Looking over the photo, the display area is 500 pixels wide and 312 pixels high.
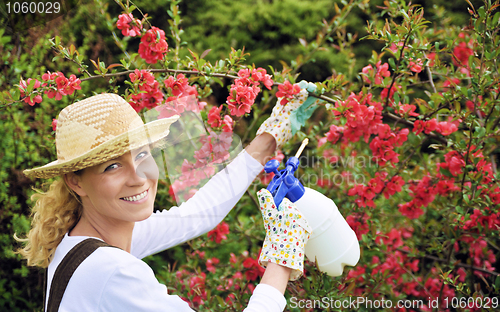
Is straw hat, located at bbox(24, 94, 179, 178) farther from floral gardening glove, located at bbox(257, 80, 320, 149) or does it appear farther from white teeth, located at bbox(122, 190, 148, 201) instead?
floral gardening glove, located at bbox(257, 80, 320, 149)

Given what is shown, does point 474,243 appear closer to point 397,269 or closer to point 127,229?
point 397,269

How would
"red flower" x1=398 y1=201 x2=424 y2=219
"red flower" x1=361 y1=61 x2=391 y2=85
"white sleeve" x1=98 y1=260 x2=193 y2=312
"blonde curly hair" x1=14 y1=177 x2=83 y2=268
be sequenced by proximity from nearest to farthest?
"white sleeve" x1=98 y1=260 x2=193 y2=312
"blonde curly hair" x1=14 y1=177 x2=83 y2=268
"red flower" x1=361 y1=61 x2=391 y2=85
"red flower" x1=398 y1=201 x2=424 y2=219

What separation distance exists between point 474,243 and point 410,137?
32.0 inches

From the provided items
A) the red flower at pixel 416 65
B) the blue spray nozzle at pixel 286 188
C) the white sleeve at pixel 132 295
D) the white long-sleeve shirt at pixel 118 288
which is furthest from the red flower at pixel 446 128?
the white sleeve at pixel 132 295

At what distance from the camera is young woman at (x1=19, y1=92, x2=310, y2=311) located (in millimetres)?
1084

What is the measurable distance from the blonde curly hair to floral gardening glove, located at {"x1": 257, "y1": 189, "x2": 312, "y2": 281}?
67 centimetres

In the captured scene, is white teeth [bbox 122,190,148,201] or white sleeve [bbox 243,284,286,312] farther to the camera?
white teeth [bbox 122,190,148,201]

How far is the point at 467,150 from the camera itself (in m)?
1.63

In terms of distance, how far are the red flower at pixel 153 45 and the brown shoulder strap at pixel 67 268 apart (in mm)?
891

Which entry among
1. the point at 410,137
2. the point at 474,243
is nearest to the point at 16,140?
the point at 410,137

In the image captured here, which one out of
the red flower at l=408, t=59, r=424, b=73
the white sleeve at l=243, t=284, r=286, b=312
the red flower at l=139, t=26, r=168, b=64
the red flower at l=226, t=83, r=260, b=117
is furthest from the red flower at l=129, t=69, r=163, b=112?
the red flower at l=408, t=59, r=424, b=73

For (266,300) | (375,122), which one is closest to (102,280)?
(266,300)

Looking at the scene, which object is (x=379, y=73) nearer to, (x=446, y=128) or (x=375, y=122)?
(x=375, y=122)

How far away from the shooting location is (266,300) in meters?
1.11
